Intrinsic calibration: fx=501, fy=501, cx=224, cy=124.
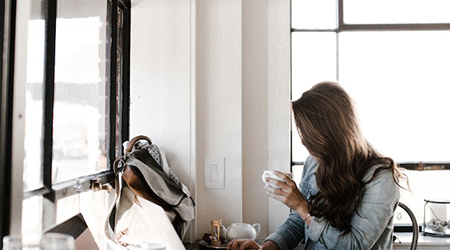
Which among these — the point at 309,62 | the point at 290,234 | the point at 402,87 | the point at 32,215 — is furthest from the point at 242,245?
the point at 402,87

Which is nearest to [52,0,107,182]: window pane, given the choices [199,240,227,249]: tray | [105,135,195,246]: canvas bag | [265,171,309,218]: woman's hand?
[105,135,195,246]: canvas bag

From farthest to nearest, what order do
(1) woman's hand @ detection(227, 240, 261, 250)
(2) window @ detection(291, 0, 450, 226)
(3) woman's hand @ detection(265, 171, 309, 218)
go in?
(2) window @ detection(291, 0, 450, 226), (1) woman's hand @ detection(227, 240, 261, 250), (3) woman's hand @ detection(265, 171, 309, 218)

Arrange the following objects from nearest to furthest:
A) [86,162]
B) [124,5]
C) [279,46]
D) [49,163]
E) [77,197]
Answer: [49,163], [77,197], [86,162], [124,5], [279,46]

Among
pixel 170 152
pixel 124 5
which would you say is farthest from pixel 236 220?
pixel 124 5

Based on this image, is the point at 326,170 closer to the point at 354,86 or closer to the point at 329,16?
the point at 354,86

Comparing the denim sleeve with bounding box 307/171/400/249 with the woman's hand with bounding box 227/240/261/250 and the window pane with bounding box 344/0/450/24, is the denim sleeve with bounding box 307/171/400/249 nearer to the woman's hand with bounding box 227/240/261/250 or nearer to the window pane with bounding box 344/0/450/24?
the woman's hand with bounding box 227/240/261/250

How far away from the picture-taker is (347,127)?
1.87m

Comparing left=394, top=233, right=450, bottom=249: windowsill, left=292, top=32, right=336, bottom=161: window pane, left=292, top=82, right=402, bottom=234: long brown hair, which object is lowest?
left=394, top=233, right=450, bottom=249: windowsill

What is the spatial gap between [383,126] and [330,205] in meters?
1.13

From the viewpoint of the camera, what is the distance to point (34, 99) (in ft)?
4.38

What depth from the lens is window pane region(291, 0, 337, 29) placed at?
285 centimetres

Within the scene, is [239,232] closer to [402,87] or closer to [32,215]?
[32,215]

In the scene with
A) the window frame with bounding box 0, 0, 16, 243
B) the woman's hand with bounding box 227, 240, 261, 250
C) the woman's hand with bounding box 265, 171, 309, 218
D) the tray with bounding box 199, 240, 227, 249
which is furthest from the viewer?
the tray with bounding box 199, 240, 227, 249

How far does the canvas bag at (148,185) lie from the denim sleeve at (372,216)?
0.73 metres
